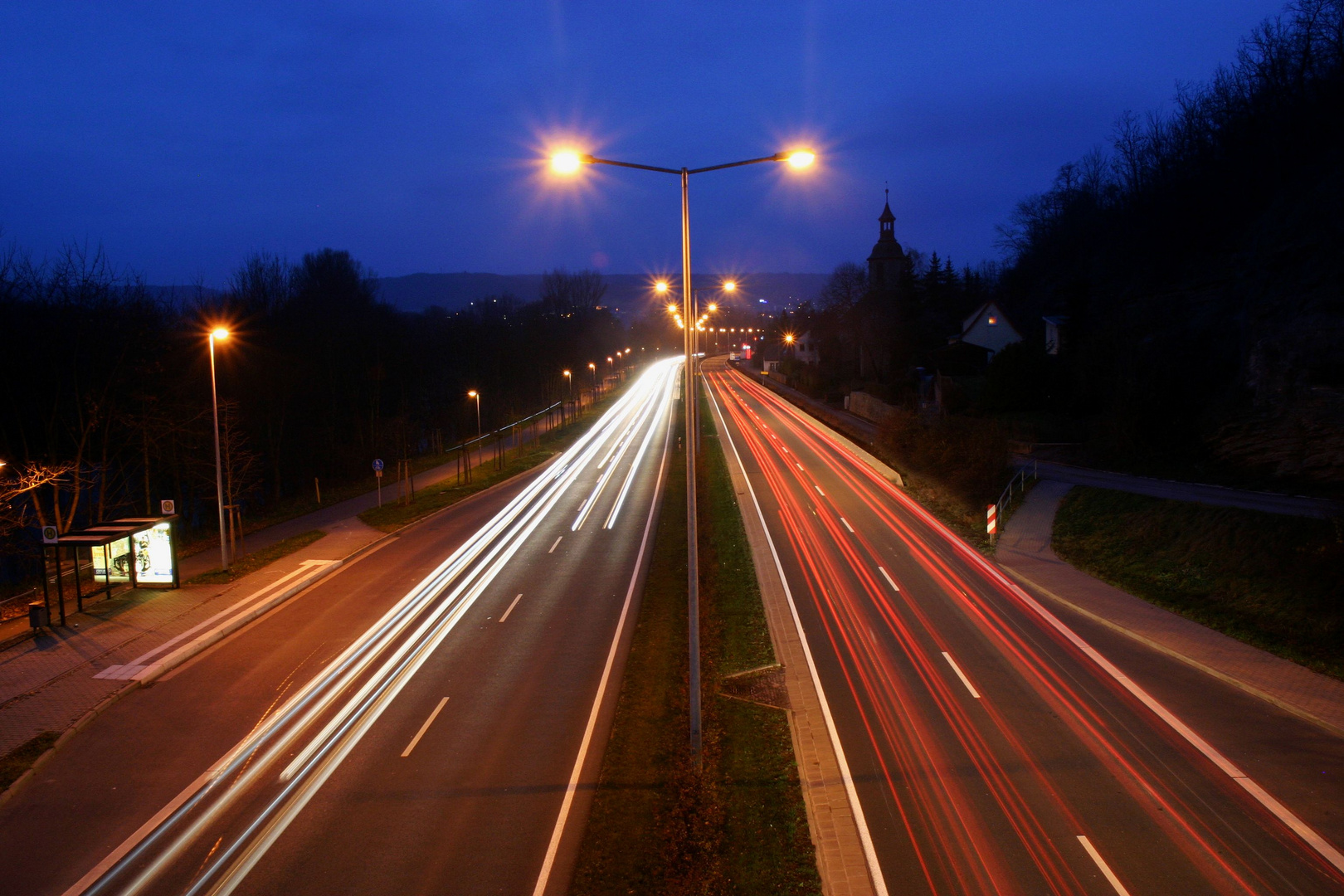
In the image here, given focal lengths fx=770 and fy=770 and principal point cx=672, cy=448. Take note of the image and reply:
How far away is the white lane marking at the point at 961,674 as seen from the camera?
1249 centimetres

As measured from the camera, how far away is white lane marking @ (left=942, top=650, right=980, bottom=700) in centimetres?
1249

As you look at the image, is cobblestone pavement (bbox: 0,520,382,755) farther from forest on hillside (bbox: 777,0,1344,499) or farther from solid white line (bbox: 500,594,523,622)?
forest on hillside (bbox: 777,0,1344,499)

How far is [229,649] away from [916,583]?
15228mm

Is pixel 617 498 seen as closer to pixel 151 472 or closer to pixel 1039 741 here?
pixel 151 472

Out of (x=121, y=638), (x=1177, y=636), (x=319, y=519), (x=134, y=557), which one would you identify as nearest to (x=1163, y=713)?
(x=1177, y=636)

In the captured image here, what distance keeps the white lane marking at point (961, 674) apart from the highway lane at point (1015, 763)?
0.04 meters

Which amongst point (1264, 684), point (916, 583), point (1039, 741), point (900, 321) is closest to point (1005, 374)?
point (900, 321)

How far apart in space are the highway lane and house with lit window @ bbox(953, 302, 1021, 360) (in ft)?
150

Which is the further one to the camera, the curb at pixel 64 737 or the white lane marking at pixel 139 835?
the curb at pixel 64 737

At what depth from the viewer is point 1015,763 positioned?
33.4 feet

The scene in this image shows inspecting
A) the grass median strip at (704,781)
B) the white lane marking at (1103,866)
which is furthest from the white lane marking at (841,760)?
the white lane marking at (1103,866)

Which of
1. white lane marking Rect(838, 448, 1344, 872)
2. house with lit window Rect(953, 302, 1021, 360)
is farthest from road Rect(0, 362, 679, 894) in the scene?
house with lit window Rect(953, 302, 1021, 360)

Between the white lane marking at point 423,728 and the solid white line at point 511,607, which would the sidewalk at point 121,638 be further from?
the solid white line at point 511,607

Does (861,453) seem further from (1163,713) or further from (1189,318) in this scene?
(1163,713)
